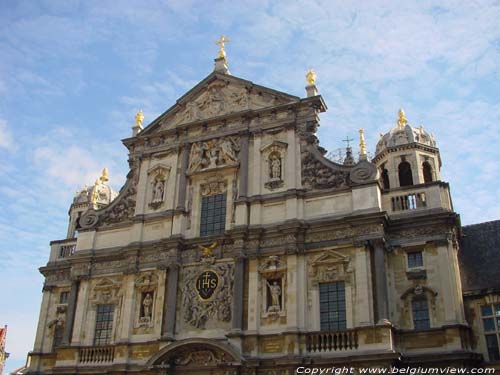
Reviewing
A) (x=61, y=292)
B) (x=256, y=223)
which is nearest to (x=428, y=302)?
(x=256, y=223)

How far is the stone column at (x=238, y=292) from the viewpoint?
19.9m

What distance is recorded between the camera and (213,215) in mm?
22891

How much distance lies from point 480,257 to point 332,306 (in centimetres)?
590

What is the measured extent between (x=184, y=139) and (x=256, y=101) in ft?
11.5

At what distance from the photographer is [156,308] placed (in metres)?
21.6

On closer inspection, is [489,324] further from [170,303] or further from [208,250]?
[170,303]

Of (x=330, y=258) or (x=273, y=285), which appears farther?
(x=273, y=285)

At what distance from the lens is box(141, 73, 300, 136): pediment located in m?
24.1

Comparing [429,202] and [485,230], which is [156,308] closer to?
[429,202]

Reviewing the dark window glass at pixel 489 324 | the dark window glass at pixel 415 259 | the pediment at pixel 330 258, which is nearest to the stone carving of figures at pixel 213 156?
the pediment at pixel 330 258

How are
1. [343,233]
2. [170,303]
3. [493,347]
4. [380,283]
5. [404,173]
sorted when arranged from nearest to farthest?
[493,347] < [380,283] < [343,233] < [170,303] < [404,173]

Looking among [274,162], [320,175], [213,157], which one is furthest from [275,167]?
[213,157]

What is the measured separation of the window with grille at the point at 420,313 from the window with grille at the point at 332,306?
2253mm

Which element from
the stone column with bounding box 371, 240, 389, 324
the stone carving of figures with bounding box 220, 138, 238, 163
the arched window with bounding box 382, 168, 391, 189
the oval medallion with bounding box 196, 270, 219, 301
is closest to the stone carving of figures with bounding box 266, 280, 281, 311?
the oval medallion with bounding box 196, 270, 219, 301
